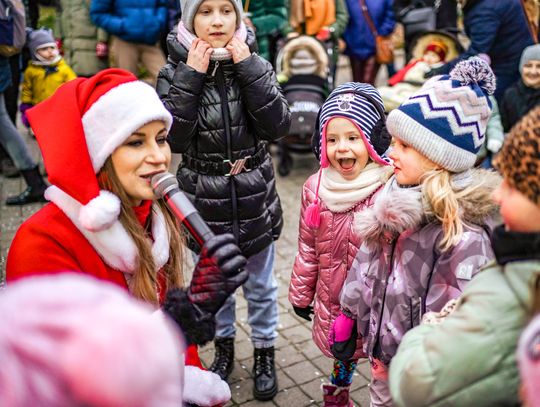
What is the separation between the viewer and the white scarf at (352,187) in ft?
8.84

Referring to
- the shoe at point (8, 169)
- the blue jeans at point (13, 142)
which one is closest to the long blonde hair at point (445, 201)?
the blue jeans at point (13, 142)

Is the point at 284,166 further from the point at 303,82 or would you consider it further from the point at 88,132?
the point at 88,132

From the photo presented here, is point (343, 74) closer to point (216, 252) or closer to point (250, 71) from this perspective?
point (250, 71)

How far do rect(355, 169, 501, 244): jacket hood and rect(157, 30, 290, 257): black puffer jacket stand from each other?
1091mm

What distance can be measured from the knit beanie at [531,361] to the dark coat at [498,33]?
14.5 feet

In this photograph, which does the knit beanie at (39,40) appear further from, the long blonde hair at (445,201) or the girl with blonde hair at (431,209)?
the long blonde hair at (445,201)

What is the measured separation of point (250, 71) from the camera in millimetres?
2971

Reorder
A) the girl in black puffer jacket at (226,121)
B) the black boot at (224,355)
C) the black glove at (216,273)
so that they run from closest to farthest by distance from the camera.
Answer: the black glove at (216,273) → the girl in black puffer jacket at (226,121) → the black boot at (224,355)

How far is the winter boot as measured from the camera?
306 cm

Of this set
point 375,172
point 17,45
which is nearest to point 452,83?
point 375,172

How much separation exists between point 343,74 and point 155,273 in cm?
936

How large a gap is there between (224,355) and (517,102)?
3806 millimetres

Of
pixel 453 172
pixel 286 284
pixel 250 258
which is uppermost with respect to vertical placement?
pixel 453 172

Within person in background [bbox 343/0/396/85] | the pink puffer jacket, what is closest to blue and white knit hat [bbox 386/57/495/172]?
the pink puffer jacket
